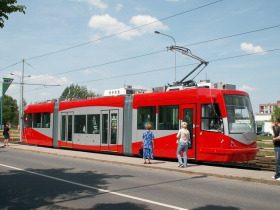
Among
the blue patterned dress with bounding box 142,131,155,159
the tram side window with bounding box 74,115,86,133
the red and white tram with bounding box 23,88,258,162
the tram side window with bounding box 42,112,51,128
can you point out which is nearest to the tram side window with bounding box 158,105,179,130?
the red and white tram with bounding box 23,88,258,162

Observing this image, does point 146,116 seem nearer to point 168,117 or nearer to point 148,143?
point 168,117

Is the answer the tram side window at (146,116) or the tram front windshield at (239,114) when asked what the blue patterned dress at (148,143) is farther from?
the tram front windshield at (239,114)

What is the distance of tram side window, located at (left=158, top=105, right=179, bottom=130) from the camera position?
14380 millimetres

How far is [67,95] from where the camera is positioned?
310ft

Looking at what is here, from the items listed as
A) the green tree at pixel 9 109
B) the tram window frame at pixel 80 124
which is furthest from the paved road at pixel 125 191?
the green tree at pixel 9 109

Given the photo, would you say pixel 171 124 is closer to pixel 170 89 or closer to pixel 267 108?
pixel 170 89

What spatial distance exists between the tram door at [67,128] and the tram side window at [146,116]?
640 cm

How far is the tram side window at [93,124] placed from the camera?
18734 mm

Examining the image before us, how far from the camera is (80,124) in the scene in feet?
66.3

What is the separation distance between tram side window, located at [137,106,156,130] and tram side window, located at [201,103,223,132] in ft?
9.25

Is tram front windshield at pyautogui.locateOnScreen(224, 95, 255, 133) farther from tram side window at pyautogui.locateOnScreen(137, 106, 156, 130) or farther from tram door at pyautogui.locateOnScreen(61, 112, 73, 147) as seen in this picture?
tram door at pyautogui.locateOnScreen(61, 112, 73, 147)

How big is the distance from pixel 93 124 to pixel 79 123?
1602mm

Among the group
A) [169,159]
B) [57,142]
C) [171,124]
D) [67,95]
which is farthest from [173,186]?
[67,95]

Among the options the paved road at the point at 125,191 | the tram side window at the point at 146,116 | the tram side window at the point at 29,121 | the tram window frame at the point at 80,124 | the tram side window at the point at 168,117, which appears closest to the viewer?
the paved road at the point at 125,191
